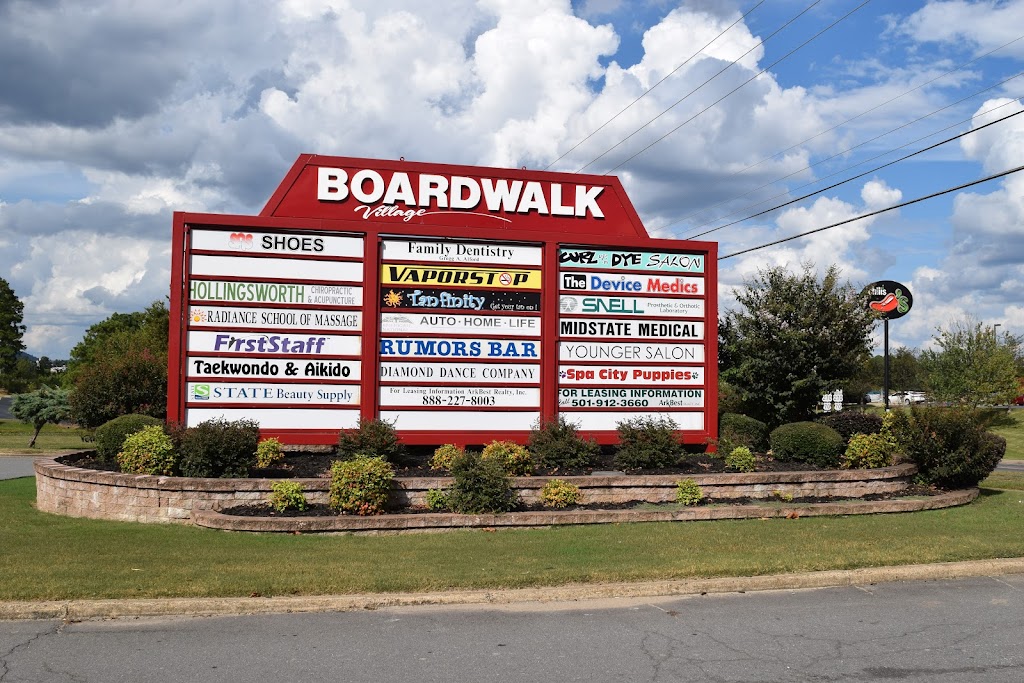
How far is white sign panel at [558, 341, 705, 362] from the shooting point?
1734 centimetres

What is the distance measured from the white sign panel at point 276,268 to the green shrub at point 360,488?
509 cm

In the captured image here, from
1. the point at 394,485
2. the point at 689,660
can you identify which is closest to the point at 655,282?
the point at 394,485

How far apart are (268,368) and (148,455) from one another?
2973 millimetres

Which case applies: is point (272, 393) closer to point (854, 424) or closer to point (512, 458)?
point (512, 458)

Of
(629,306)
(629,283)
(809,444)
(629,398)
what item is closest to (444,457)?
(629,398)

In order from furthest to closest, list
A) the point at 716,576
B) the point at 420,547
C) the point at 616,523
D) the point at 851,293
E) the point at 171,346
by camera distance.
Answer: the point at 851,293 → the point at 171,346 → the point at 616,523 → the point at 420,547 → the point at 716,576

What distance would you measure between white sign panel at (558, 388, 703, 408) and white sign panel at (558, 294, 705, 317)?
1.64 m

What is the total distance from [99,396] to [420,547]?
19.5 metres

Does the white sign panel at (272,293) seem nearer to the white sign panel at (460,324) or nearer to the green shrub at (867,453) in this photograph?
the white sign panel at (460,324)

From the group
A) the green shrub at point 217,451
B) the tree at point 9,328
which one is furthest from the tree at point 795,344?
the tree at point 9,328

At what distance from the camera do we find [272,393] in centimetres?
1614

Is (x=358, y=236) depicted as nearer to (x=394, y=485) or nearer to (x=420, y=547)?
(x=394, y=485)

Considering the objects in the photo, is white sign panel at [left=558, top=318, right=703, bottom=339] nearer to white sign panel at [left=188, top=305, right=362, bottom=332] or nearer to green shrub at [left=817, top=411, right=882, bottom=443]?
green shrub at [left=817, top=411, right=882, bottom=443]

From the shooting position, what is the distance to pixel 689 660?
693 centimetres
